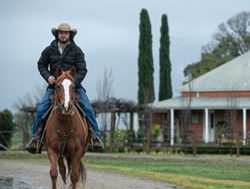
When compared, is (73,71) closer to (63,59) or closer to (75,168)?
(63,59)

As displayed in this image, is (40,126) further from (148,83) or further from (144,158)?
(148,83)

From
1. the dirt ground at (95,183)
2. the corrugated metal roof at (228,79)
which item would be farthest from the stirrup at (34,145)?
the corrugated metal roof at (228,79)

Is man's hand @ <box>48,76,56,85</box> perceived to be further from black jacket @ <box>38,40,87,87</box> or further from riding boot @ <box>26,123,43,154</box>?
riding boot @ <box>26,123,43,154</box>

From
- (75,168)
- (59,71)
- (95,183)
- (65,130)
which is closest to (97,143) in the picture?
(75,168)

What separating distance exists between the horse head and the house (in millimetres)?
42897

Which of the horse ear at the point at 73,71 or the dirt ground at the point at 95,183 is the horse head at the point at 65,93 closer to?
the horse ear at the point at 73,71

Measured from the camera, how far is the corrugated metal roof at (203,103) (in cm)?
5706

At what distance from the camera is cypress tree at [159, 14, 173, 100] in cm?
7425

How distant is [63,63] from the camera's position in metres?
13.8

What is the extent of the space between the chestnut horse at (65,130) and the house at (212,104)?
42264 millimetres

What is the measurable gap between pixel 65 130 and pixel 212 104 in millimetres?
46671

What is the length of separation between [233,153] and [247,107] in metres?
14.1

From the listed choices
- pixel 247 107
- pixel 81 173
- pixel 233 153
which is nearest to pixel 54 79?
pixel 81 173

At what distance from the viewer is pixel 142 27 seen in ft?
241
